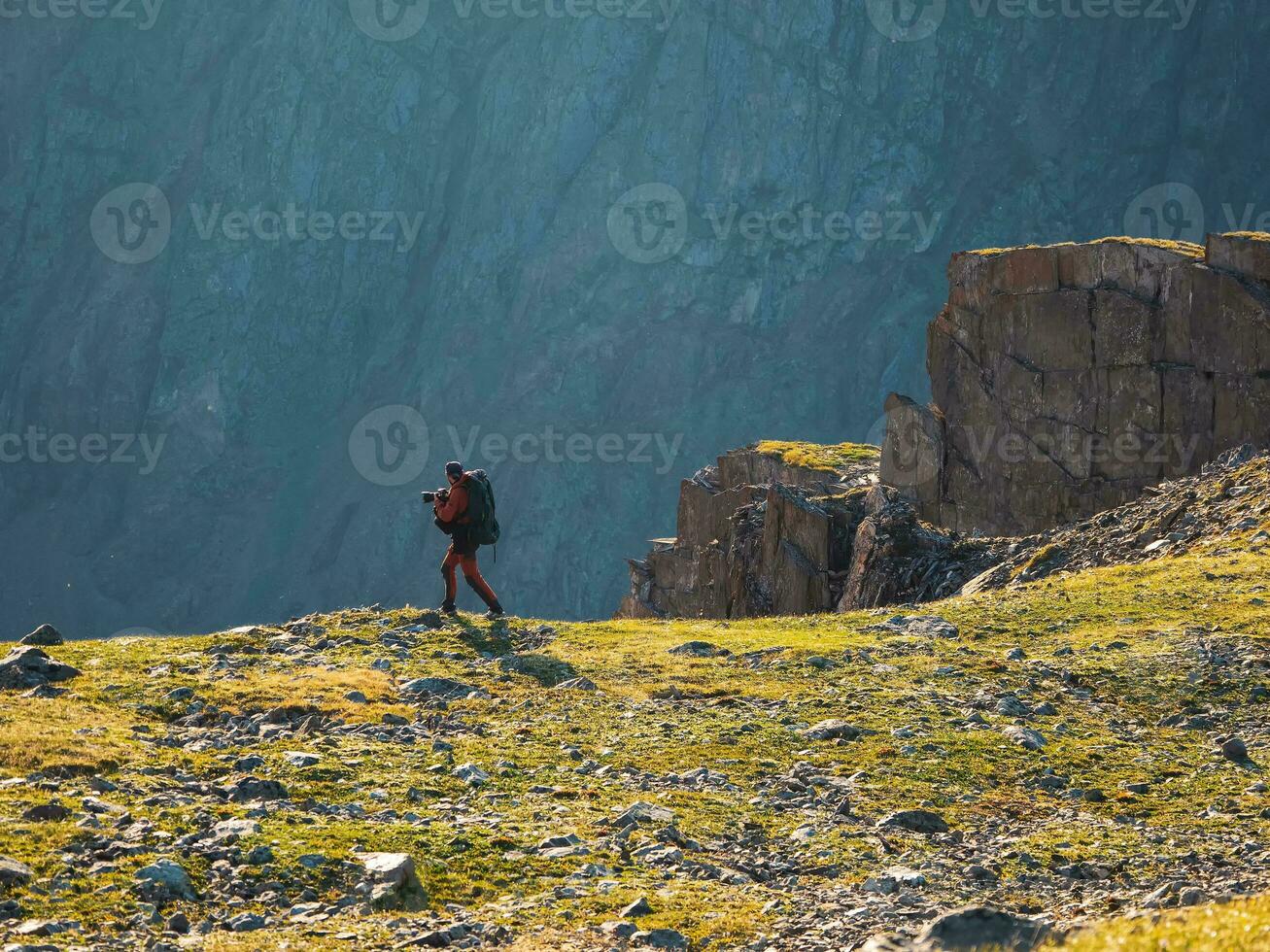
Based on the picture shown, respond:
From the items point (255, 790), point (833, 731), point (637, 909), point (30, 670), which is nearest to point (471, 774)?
point (255, 790)

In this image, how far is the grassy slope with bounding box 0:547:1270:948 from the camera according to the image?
11695 millimetres

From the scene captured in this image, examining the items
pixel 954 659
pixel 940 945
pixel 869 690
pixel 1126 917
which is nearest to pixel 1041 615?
pixel 954 659

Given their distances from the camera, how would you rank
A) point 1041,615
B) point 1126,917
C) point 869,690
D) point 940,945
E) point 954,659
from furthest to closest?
point 1041,615, point 954,659, point 869,690, point 1126,917, point 940,945

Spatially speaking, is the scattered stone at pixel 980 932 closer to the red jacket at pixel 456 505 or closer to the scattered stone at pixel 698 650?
the scattered stone at pixel 698 650

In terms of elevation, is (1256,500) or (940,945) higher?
(1256,500)

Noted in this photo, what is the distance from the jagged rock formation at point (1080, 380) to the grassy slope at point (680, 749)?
17.0 m

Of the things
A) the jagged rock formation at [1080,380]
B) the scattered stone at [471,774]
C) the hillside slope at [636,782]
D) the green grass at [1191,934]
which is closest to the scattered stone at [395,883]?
the hillside slope at [636,782]

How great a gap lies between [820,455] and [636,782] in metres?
45.4

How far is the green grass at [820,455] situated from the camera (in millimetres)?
56219

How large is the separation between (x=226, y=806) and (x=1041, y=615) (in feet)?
49.9

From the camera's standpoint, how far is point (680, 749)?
640 inches

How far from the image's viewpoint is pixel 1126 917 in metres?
10.1

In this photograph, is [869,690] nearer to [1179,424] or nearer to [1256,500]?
[1256,500]

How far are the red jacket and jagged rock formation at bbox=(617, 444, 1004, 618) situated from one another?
13.0 metres
